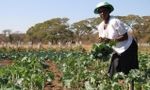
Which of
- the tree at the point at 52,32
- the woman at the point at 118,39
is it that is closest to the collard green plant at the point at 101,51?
the woman at the point at 118,39

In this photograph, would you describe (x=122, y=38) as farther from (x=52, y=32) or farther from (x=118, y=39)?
(x=52, y=32)

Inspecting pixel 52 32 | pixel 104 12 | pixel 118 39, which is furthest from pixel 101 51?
pixel 52 32

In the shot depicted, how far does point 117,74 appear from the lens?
8234 millimetres

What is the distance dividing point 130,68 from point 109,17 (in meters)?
0.98

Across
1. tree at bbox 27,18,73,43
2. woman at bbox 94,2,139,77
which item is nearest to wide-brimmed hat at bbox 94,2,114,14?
woman at bbox 94,2,139,77

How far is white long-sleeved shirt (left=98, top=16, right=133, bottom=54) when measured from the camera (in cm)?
824

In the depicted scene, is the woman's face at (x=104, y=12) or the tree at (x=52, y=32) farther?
the tree at (x=52, y=32)

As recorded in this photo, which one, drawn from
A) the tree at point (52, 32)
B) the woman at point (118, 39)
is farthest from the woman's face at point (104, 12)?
the tree at point (52, 32)

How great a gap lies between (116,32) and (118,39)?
0.12 metres

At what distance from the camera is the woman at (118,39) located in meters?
8.24

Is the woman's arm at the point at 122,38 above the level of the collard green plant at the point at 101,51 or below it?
→ above

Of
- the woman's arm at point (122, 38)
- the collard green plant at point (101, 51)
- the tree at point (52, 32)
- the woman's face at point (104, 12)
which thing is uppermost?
the woman's face at point (104, 12)

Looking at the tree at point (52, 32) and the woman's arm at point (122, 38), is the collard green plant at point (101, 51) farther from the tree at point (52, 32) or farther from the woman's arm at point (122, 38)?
the tree at point (52, 32)

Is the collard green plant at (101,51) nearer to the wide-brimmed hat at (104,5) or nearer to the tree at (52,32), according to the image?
the wide-brimmed hat at (104,5)
